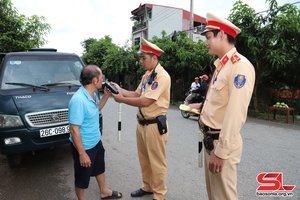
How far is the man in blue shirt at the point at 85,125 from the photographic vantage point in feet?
7.77

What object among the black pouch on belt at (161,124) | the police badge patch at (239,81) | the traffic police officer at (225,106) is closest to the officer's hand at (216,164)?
the traffic police officer at (225,106)

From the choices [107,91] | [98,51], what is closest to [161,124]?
[107,91]

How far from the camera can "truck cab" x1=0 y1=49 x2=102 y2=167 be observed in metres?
3.30

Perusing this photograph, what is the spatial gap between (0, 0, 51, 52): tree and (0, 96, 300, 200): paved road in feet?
19.0

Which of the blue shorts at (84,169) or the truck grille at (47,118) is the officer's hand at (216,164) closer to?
the blue shorts at (84,169)

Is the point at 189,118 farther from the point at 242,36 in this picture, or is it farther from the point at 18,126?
the point at 18,126

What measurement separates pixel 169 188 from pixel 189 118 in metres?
6.05

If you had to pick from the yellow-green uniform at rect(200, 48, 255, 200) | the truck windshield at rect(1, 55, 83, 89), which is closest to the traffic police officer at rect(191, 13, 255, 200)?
the yellow-green uniform at rect(200, 48, 255, 200)

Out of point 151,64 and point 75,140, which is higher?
point 151,64

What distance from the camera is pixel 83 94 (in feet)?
8.13

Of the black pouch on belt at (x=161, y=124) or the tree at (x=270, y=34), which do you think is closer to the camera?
the black pouch on belt at (x=161, y=124)

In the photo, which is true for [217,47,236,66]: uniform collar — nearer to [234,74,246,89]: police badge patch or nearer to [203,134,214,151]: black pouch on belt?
[234,74,246,89]: police badge patch

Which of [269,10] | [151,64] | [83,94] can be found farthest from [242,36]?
[83,94]

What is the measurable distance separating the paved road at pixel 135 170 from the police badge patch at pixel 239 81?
1.88 m
